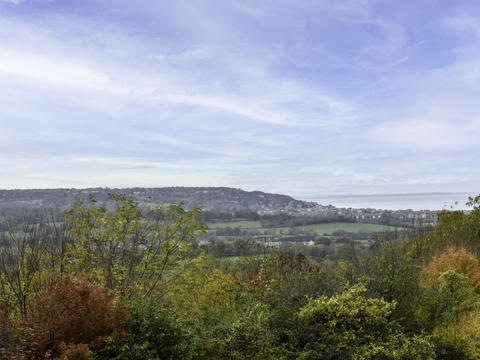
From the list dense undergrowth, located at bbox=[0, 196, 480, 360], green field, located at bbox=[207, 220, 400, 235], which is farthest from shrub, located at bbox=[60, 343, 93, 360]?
green field, located at bbox=[207, 220, 400, 235]

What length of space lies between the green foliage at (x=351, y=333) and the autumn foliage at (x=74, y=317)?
133 inches

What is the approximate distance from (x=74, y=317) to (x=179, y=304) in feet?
15.8

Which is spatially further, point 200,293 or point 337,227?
point 337,227

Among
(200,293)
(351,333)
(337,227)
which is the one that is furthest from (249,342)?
(337,227)

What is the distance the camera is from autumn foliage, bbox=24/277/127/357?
488 cm

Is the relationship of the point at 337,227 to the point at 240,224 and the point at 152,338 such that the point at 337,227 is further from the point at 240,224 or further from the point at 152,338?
the point at 152,338

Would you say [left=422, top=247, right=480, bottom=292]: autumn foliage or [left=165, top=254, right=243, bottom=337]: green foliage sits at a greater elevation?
[left=422, top=247, right=480, bottom=292]: autumn foliage

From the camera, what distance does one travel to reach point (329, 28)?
16562mm

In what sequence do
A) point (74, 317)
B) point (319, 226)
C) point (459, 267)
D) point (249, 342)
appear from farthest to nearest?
point (319, 226), point (459, 267), point (249, 342), point (74, 317)

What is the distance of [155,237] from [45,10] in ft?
24.3

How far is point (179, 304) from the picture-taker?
9.50 metres

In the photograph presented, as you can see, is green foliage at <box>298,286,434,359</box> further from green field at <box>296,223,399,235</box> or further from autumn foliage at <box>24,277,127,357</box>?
green field at <box>296,223,399,235</box>

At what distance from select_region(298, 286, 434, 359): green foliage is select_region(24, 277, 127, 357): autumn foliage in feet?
11.1

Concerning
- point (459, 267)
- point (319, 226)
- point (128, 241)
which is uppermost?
point (128, 241)
